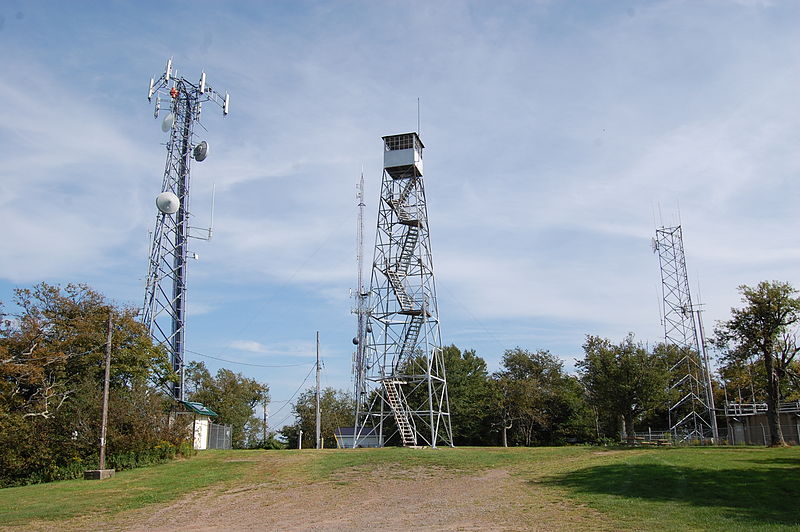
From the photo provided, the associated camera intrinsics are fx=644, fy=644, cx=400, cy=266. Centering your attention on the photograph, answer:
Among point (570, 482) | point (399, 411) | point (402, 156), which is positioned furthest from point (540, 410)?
point (570, 482)

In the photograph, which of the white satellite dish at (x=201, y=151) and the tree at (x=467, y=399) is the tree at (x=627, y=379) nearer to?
the tree at (x=467, y=399)

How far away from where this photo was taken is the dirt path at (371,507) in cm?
→ 1437

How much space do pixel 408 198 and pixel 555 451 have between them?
17208mm

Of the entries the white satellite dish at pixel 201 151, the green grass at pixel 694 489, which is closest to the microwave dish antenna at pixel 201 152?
the white satellite dish at pixel 201 151

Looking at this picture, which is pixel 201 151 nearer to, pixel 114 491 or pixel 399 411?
pixel 399 411

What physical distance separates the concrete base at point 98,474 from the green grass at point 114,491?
0.36 metres

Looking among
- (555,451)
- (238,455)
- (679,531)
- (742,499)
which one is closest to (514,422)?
(555,451)

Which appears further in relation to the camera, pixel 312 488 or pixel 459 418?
pixel 459 418

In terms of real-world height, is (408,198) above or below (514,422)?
above

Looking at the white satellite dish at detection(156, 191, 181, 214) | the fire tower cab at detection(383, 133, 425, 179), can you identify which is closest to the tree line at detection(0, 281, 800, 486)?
the white satellite dish at detection(156, 191, 181, 214)

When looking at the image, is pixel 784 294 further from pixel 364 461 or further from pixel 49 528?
pixel 49 528

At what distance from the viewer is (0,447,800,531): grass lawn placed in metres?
14.2

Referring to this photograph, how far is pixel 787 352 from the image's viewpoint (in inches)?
1253

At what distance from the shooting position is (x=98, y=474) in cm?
2542
